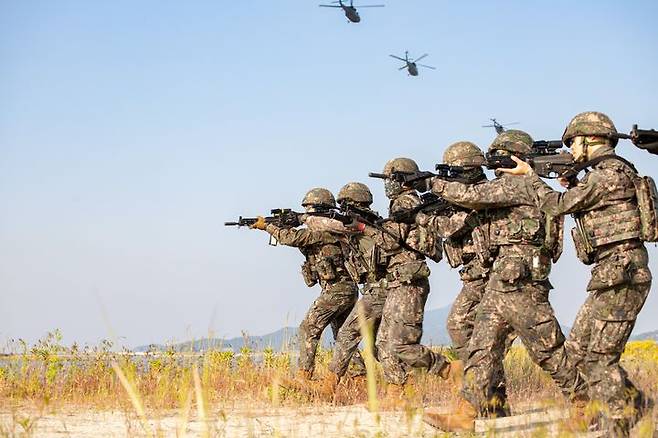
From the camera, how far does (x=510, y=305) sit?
7.08 meters

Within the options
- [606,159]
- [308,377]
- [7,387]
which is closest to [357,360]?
[308,377]

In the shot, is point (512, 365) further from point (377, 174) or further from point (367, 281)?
point (377, 174)

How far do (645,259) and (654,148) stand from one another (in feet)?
2.77

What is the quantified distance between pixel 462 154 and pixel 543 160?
5.08ft

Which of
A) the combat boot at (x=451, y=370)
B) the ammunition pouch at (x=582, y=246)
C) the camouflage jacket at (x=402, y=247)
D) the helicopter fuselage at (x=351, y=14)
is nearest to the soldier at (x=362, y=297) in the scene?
the camouflage jacket at (x=402, y=247)

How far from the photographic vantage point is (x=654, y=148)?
20.1 ft

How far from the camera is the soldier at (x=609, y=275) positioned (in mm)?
6055

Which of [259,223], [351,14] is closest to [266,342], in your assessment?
[259,223]

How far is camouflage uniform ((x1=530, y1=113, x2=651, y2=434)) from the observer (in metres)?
6.06

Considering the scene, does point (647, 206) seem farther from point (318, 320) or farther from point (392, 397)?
point (318, 320)

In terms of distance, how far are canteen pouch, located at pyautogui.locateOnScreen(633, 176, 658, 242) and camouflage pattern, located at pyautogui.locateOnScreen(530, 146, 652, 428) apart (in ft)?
0.20

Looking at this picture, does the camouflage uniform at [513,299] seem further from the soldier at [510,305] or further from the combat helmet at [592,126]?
the combat helmet at [592,126]

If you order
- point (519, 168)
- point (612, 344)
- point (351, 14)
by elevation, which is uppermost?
point (351, 14)

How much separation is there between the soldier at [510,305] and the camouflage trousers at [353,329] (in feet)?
8.47
